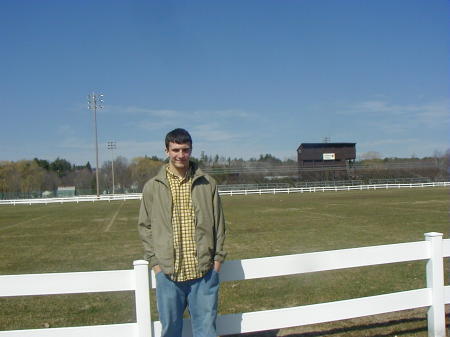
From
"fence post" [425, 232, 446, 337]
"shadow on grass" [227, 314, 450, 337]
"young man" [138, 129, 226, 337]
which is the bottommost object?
"shadow on grass" [227, 314, 450, 337]

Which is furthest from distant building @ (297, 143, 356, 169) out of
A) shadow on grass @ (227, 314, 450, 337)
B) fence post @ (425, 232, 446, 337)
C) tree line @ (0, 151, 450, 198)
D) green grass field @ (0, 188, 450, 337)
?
fence post @ (425, 232, 446, 337)

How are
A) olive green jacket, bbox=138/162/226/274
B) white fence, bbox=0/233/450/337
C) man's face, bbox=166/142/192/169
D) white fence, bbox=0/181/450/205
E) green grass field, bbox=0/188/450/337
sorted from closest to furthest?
olive green jacket, bbox=138/162/226/274 < man's face, bbox=166/142/192/169 < white fence, bbox=0/233/450/337 < green grass field, bbox=0/188/450/337 < white fence, bbox=0/181/450/205

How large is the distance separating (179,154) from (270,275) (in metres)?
1.52

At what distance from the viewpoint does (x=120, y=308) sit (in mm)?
7605

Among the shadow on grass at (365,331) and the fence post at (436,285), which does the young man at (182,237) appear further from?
the fence post at (436,285)

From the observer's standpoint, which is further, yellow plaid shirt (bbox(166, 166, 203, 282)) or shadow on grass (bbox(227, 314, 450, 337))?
shadow on grass (bbox(227, 314, 450, 337))

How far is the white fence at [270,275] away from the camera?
4.04m

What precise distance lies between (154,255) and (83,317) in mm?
3892

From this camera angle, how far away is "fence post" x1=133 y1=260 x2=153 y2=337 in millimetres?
4070

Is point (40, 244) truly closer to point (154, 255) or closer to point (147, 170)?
point (154, 255)

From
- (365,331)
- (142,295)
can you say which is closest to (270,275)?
(142,295)

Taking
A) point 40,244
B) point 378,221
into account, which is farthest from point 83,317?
point 378,221

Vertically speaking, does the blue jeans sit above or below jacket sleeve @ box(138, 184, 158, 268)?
below

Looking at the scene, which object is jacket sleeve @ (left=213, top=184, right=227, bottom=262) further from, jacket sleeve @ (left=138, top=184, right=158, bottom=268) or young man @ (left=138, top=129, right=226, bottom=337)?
jacket sleeve @ (left=138, top=184, right=158, bottom=268)
